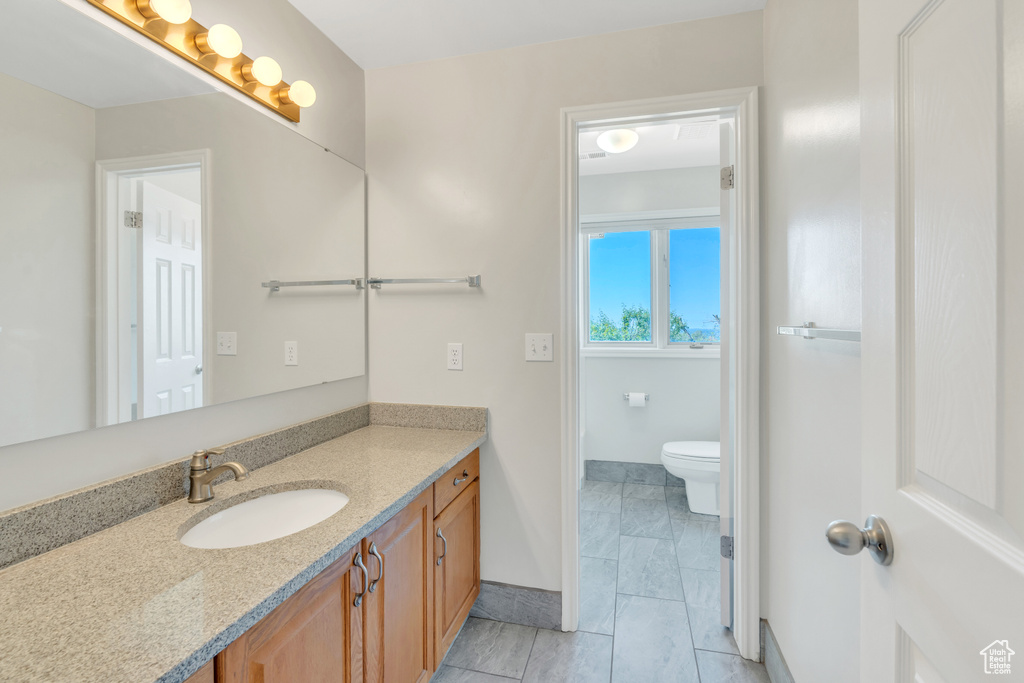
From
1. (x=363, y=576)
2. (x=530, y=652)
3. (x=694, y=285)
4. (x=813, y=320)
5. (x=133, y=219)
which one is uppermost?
(x=694, y=285)

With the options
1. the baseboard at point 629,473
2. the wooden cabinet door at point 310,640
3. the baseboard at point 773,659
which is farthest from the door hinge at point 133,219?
the baseboard at point 629,473

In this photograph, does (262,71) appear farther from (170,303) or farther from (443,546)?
(443,546)

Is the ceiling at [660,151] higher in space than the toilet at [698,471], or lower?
higher

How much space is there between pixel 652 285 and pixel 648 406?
0.95 m

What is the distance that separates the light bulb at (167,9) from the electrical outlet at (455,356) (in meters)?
1.28

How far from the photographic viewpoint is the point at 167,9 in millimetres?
1134

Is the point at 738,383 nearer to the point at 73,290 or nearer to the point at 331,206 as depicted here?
the point at 331,206

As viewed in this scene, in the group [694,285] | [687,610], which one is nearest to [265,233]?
[687,610]

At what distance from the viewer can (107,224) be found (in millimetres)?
1045

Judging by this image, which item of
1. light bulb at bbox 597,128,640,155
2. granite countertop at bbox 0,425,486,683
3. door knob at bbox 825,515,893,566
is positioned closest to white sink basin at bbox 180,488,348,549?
granite countertop at bbox 0,425,486,683

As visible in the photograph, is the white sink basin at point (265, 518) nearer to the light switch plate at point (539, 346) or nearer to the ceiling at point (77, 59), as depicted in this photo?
the light switch plate at point (539, 346)

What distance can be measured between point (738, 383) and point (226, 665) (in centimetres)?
165

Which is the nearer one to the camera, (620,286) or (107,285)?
(107,285)

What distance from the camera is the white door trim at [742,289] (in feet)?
5.37
